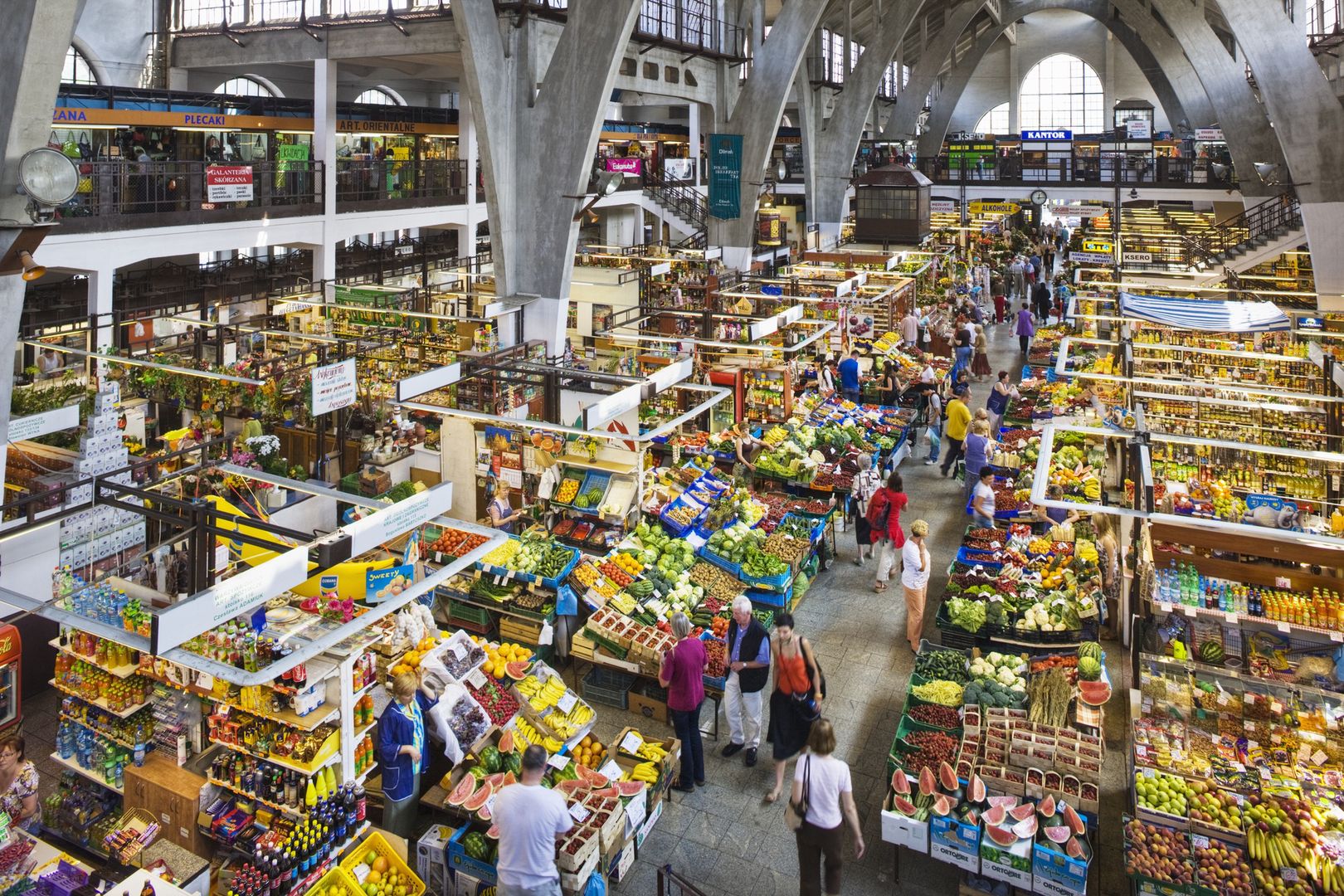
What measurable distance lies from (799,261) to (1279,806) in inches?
687

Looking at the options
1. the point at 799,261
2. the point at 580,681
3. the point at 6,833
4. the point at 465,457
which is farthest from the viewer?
the point at 799,261

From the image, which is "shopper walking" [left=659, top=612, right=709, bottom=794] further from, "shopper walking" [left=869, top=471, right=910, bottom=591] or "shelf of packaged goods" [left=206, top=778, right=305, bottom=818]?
"shopper walking" [left=869, top=471, right=910, bottom=591]

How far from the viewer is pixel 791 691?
6.12 m

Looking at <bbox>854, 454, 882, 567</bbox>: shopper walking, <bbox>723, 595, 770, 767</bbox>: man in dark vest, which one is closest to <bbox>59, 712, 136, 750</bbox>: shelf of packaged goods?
<bbox>723, 595, 770, 767</bbox>: man in dark vest

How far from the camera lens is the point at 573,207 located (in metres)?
12.7

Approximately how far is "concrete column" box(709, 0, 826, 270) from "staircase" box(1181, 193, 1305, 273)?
9.30m

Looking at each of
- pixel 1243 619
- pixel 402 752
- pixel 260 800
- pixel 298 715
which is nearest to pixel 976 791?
pixel 1243 619

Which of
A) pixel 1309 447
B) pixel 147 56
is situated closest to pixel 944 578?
pixel 1309 447

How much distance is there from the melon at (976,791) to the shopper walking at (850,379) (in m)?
9.61

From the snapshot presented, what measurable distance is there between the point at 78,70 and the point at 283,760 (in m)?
18.4

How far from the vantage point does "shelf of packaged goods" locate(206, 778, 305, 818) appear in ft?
17.2

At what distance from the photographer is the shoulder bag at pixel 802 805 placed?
4.96 meters

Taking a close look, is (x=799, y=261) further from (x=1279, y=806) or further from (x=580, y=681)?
(x=1279, y=806)

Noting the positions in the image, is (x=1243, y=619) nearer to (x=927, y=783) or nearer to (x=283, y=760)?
(x=927, y=783)
